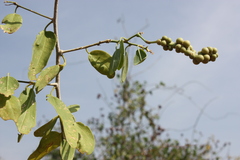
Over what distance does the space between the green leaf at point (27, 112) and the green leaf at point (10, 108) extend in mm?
16

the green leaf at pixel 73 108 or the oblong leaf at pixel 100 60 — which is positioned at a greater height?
the oblong leaf at pixel 100 60

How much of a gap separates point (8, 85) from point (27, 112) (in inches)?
3.3

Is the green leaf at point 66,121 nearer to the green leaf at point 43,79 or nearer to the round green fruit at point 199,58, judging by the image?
the green leaf at point 43,79

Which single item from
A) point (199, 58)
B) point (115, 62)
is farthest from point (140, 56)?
point (199, 58)

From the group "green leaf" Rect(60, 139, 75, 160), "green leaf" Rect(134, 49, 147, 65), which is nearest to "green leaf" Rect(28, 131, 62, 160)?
"green leaf" Rect(60, 139, 75, 160)

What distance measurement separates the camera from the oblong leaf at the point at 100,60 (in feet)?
3.41

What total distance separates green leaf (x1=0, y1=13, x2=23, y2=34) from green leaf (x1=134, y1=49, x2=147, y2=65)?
327 millimetres

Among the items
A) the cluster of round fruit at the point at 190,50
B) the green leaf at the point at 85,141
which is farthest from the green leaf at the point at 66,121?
the cluster of round fruit at the point at 190,50

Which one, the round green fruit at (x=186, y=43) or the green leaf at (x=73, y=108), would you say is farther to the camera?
the green leaf at (x=73, y=108)

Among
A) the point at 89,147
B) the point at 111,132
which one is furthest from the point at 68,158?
the point at 111,132

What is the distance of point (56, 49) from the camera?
1.04 metres

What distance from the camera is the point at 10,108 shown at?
933 mm

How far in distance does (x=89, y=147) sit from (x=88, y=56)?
0.83ft

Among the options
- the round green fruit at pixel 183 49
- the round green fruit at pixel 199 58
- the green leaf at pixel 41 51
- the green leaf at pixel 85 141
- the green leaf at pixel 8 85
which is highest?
the round green fruit at pixel 183 49
